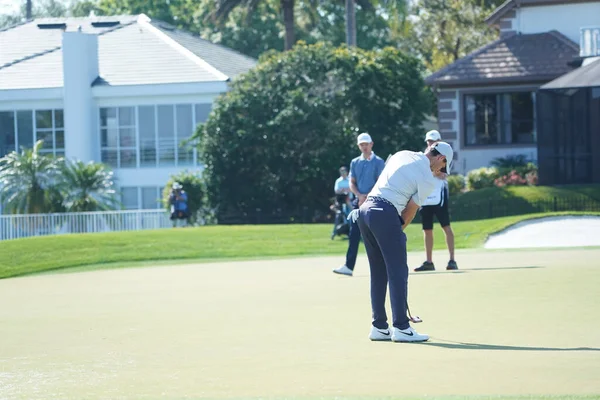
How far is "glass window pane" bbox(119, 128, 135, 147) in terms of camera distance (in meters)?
45.6

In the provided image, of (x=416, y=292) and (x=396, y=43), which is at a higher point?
(x=396, y=43)

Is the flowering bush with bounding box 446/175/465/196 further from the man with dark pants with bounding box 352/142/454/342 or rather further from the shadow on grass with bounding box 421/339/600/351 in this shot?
the shadow on grass with bounding box 421/339/600/351

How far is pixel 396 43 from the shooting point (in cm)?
6375

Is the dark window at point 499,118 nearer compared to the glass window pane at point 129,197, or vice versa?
the dark window at point 499,118

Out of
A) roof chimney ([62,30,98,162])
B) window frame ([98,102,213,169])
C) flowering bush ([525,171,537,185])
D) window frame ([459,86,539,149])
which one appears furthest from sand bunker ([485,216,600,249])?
roof chimney ([62,30,98,162])

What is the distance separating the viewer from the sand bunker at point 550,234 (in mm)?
22922

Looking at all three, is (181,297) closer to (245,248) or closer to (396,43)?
(245,248)

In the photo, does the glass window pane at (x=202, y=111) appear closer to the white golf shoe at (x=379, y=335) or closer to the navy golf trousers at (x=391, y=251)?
the navy golf trousers at (x=391, y=251)

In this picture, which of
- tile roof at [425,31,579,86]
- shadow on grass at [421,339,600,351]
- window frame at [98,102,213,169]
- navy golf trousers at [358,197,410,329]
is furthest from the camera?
window frame at [98,102,213,169]

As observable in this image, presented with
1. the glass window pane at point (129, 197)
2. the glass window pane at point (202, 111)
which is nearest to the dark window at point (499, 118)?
the glass window pane at point (202, 111)

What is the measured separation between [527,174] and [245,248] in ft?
45.4

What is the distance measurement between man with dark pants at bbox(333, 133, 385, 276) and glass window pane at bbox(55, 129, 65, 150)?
31003mm

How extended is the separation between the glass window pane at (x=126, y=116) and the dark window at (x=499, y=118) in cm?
1320

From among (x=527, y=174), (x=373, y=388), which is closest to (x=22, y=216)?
(x=527, y=174)
